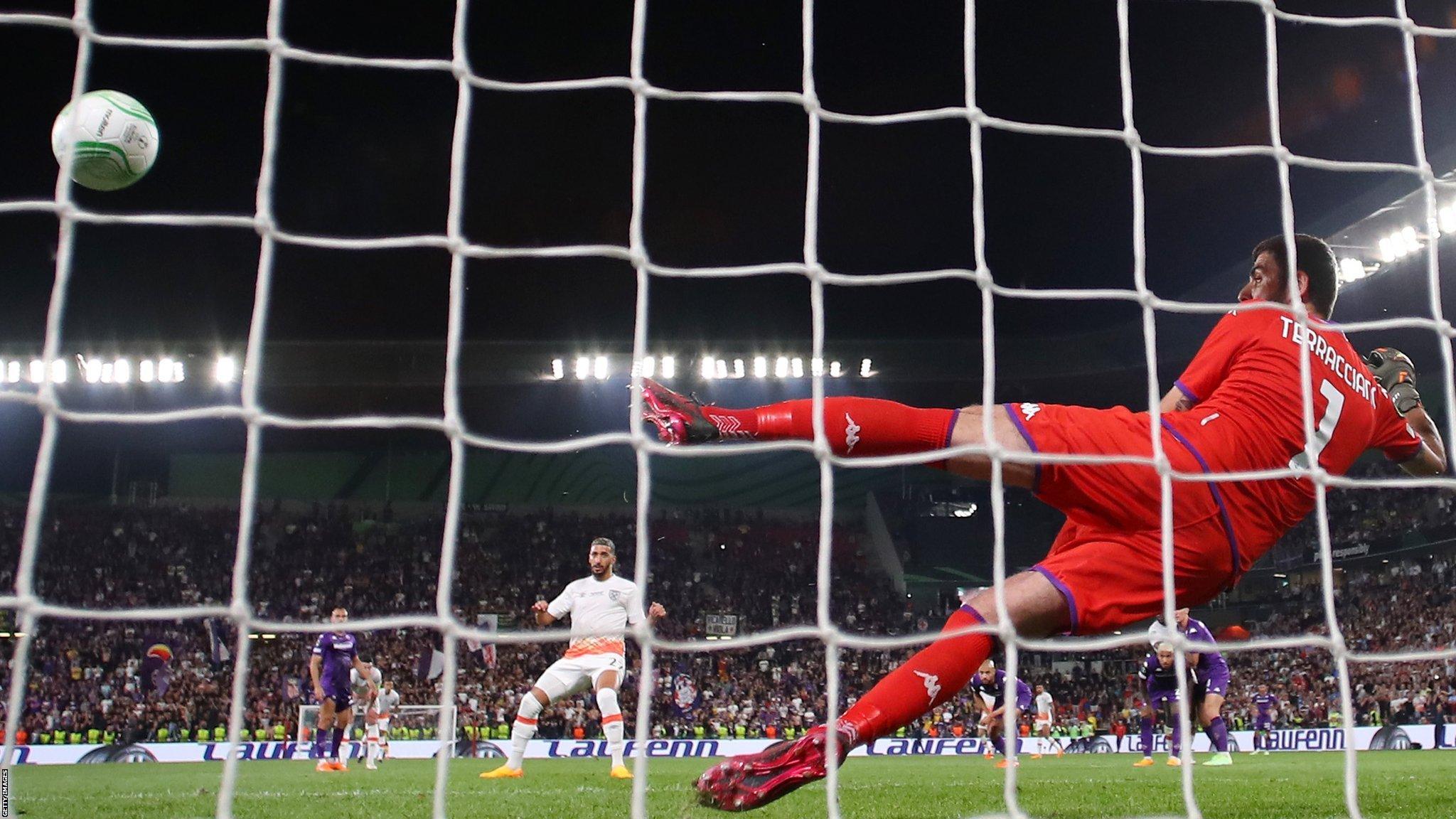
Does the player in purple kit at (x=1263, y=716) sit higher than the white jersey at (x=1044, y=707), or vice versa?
the white jersey at (x=1044, y=707)

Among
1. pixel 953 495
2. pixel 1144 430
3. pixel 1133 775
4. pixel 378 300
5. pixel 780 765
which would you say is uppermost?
pixel 378 300

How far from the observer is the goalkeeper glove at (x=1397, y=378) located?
3.76m

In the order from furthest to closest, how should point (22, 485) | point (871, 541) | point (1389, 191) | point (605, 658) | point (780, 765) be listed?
point (871, 541) < point (22, 485) < point (1389, 191) < point (605, 658) < point (780, 765)

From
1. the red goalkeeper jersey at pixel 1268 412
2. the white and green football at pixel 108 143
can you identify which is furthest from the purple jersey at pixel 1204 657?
the white and green football at pixel 108 143

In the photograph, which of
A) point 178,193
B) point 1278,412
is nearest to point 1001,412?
point 1278,412

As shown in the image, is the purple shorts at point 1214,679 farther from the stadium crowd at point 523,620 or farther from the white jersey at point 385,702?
the stadium crowd at point 523,620

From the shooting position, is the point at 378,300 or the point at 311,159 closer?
the point at 311,159

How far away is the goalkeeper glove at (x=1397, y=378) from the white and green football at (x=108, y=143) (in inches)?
182

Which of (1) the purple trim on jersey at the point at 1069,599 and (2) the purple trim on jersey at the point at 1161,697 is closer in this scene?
(1) the purple trim on jersey at the point at 1069,599

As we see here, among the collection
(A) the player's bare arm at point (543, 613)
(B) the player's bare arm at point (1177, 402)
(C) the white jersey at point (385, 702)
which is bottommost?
(C) the white jersey at point (385, 702)

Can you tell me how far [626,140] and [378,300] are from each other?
7.01 metres

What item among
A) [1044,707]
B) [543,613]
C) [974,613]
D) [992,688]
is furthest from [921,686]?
[1044,707]

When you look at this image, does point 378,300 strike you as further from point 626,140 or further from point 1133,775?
point 1133,775

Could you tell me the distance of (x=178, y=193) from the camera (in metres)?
16.4
